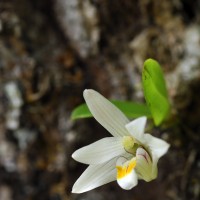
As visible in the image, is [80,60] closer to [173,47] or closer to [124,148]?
[173,47]

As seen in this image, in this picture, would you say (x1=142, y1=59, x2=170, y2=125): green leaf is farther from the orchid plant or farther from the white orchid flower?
the white orchid flower

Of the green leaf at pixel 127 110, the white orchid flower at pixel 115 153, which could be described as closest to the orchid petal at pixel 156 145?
the white orchid flower at pixel 115 153

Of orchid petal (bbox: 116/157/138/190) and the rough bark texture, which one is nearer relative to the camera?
orchid petal (bbox: 116/157/138/190)

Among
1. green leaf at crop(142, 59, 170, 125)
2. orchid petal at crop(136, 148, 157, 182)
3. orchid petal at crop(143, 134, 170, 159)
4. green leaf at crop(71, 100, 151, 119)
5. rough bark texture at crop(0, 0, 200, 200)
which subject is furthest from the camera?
rough bark texture at crop(0, 0, 200, 200)

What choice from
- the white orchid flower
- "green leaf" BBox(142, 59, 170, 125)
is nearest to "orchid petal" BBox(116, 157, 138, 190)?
the white orchid flower

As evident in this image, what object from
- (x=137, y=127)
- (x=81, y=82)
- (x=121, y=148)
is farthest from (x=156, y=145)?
(x=81, y=82)

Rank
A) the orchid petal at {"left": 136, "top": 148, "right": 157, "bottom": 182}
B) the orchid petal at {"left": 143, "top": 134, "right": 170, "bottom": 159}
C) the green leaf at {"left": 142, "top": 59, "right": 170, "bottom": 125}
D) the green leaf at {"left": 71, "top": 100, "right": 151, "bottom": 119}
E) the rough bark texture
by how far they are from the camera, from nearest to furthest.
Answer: the orchid petal at {"left": 143, "top": 134, "right": 170, "bottom": 159} → the orchid petal at {"left": 136, "top": 148, "right": 157, "bottom": 182} → the green leaf at {"left": 142, "top": 59, "right": 170, "bottom": 125} → the green leaf at {"left": 71, "top": 100, "right": 151, "bottom": 119} → the rough bark texture

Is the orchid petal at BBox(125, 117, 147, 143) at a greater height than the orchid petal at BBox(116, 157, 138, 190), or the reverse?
the orchid petal at BBox(125, 117, 147, 143)

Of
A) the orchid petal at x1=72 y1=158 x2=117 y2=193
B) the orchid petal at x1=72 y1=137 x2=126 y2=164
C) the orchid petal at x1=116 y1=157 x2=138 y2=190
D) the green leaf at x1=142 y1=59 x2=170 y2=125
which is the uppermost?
the green leaf at x1=142 y1=59 x2=170 y2=125
